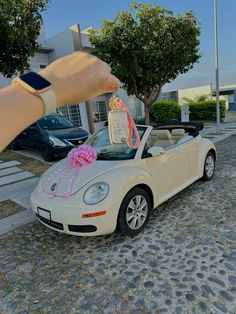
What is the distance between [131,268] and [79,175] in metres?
1.30

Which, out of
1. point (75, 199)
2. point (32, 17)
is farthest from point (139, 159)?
point (32, 17)

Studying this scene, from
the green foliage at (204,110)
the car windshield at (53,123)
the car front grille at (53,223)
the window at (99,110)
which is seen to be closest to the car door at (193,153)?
the car front grille at (53,223)

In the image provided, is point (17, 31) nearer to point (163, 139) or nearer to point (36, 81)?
point (163, 139)

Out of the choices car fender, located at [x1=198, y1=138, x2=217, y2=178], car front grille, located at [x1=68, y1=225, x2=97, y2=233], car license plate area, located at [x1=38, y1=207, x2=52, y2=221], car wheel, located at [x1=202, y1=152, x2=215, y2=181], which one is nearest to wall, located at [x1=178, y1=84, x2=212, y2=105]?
car wheel, located at [x1=202, y1=152, x2=215, y2=181]

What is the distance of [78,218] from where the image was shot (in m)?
2.90

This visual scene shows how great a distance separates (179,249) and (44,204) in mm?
1727

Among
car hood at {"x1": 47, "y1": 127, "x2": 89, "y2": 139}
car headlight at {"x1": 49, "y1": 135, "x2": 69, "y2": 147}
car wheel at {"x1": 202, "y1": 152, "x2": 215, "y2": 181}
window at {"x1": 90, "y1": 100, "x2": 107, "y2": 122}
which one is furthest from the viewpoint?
window at {"x1": 90, "y1": 100, "x2": 107, "y2": 122}

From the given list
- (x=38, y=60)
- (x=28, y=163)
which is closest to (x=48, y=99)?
(x=28, y=163)

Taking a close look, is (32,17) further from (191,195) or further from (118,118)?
(118,118)

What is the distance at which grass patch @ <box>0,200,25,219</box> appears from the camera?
4.34 m

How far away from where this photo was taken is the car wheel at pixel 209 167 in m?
4.98

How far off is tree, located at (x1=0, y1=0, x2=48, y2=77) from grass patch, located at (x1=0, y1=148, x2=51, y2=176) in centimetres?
277

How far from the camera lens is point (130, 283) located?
2.42 meters

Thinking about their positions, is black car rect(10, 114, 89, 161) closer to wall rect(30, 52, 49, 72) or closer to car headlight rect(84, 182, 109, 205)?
car headlight rect(84, 182, 109, 205)
